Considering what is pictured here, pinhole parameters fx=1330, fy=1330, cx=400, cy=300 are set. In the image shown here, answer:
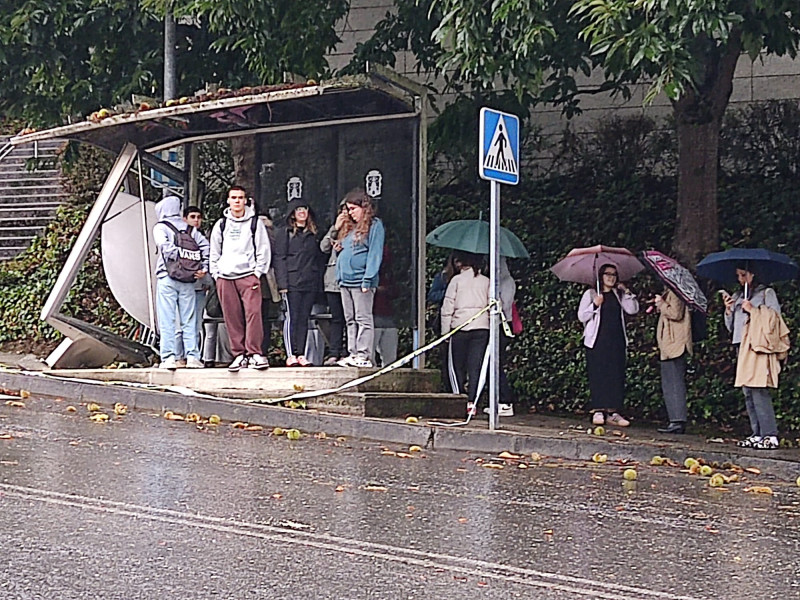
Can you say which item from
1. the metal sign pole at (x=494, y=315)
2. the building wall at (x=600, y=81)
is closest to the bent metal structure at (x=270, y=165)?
the metal sign pole at (x=494, y=315)

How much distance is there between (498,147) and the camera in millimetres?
10945

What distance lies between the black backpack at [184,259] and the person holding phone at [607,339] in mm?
3828

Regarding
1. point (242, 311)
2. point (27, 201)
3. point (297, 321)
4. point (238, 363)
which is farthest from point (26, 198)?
point (297, 321)

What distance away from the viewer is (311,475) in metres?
8.70

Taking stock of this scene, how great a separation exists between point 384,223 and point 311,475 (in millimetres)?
4548

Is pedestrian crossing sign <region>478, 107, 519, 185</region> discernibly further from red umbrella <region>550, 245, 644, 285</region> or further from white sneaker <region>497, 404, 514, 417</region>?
white sneaker <region>497, 404, 514, 417</region>

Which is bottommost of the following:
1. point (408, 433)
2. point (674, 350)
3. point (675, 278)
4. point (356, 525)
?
point (356, 525)

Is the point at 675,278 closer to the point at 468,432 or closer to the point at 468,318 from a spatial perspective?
the point at 468,318

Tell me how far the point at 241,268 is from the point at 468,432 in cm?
308

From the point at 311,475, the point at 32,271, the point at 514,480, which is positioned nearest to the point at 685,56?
the point at 514,480

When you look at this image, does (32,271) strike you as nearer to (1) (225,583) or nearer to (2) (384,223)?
(2) (384,223)

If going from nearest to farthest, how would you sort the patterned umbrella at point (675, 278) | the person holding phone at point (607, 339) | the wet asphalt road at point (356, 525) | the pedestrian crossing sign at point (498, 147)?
the wet asphalt road at point (356, 525) < the pedestrian crossing sign at point (498, 147) < the patterned umbrella at point (675, 278) < the person holding phone at point (607, 339)

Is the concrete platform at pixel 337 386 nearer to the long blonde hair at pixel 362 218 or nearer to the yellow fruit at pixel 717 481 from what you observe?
the long blonde hair at pixel 362 218

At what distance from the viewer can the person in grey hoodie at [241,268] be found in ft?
41.2
